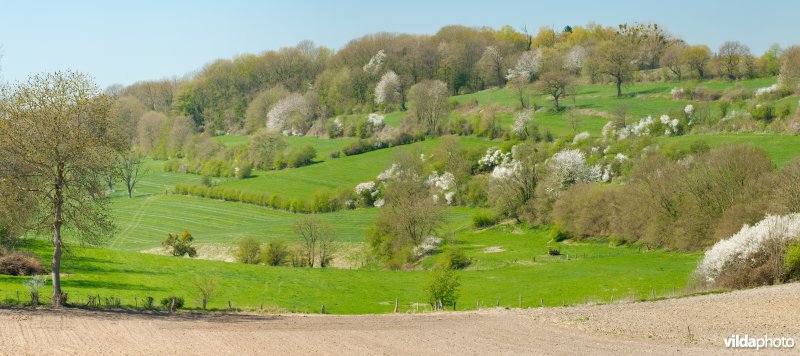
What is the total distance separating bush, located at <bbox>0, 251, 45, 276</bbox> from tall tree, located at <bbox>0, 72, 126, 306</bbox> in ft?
34.7

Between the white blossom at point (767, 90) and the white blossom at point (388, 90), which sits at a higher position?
the white blossom at point (388, 90)

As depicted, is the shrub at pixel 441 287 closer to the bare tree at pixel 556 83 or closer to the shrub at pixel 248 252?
the shrub at pixel 248 252

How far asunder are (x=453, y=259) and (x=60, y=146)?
1571 inches

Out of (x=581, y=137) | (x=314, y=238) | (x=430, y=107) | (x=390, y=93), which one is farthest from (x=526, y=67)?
(x=314, y=238)

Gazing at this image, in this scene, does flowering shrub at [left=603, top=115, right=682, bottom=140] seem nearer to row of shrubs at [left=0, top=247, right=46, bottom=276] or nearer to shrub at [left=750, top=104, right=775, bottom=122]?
shrub at [left=750, top=104, right=775, bottom=122]

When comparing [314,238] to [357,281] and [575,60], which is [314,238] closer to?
[357,281]

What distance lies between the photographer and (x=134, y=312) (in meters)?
41.1

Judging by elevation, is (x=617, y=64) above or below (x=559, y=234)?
above

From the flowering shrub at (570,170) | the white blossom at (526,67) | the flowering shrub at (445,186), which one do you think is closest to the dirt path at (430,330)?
the flowering shrub at (570,170)

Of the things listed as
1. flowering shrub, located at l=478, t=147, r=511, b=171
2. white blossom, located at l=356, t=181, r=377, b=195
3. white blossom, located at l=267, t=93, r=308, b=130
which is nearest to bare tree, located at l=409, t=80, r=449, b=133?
flowering shrub, located at l=478, t=147, r=511, b=171

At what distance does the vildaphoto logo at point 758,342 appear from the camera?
3193 cm

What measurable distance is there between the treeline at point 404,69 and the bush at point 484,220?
1898 inches

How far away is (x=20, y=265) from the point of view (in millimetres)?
50906

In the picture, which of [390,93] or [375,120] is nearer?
[375,120]
